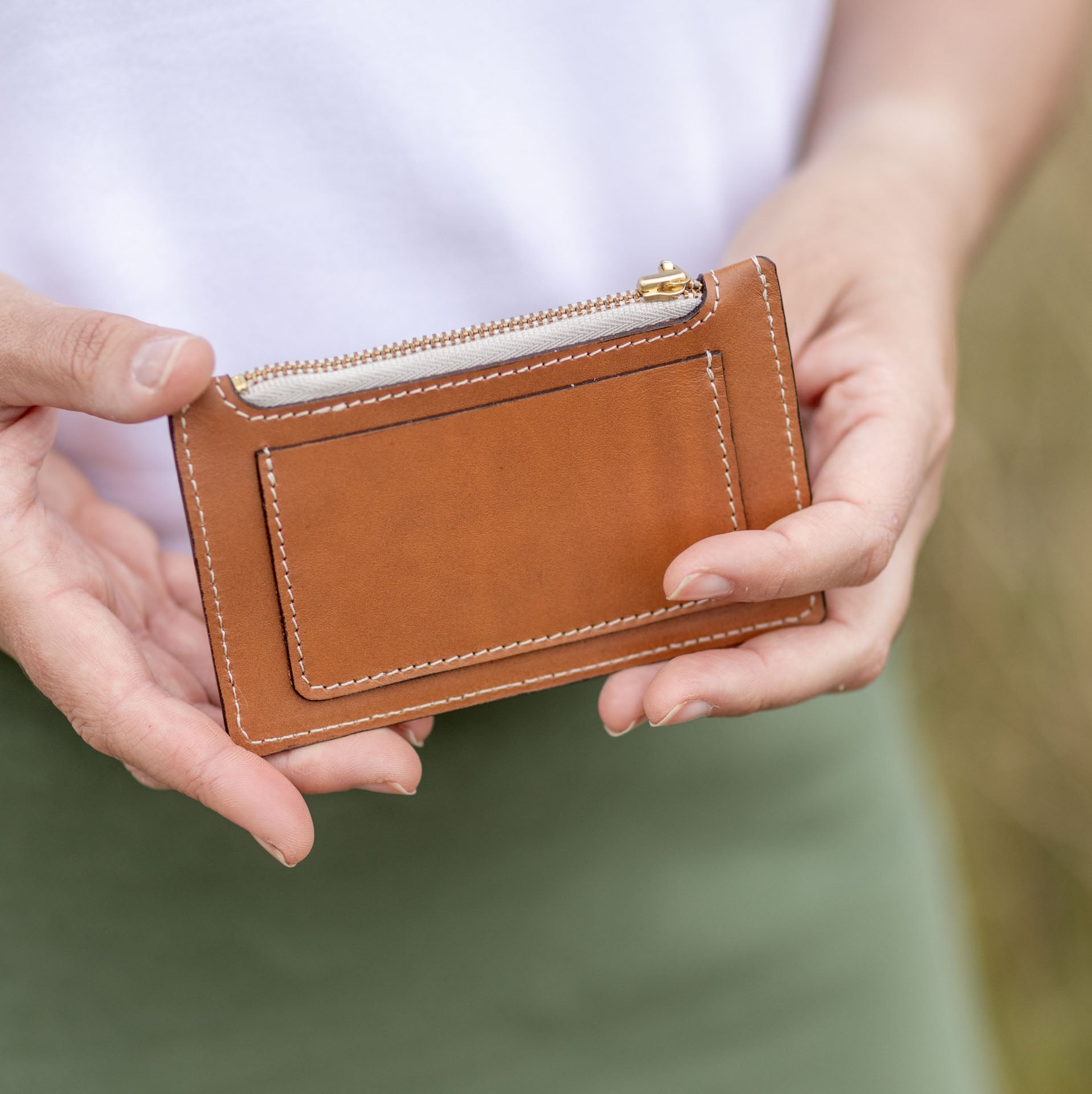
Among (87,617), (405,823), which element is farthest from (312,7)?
(405,823)

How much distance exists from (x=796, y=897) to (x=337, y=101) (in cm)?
184

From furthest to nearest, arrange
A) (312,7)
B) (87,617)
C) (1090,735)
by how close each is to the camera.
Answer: (1090,735) → (312,7) → (87,617)

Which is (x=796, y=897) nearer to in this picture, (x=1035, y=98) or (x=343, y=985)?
(x=343, y=985)

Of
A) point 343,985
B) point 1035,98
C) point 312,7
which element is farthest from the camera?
point 1035,98

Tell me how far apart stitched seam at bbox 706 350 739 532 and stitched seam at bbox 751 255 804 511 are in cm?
9

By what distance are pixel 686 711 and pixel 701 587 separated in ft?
0.56

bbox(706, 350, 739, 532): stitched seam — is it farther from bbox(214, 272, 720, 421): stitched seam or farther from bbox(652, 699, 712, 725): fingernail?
bbox(652, 699, 712, 725): fingernail

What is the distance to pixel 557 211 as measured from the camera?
1.58m

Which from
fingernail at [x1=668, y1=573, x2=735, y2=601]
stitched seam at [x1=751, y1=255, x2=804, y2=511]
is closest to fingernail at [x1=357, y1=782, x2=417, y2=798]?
fingernail at [x1=668, y1=573, x2=735, y2=601]

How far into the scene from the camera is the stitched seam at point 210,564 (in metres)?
1.26

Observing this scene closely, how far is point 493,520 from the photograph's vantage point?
4.45 ft

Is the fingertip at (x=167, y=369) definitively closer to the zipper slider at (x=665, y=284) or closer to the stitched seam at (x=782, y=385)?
the zipper slider at (x=665, y=284)

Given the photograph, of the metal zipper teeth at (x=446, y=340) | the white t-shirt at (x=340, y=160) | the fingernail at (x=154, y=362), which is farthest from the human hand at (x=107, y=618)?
Result: the white t-shirt at (x=340, y=160)

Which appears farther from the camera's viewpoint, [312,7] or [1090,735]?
[1090,735]
